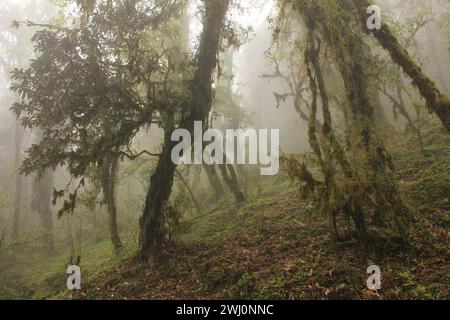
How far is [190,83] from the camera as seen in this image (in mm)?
9859

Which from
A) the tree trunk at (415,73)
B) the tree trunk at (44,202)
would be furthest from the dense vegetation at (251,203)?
the tree trunk at (44,202)

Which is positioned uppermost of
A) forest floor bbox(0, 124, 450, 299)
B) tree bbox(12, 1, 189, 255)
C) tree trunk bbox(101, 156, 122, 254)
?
tree bbox(12, 1, 189, 255)

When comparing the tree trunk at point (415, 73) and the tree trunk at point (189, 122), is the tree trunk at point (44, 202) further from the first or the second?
the tree trunk at point (415, 73)

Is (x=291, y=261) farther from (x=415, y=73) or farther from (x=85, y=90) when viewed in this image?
(x=85, y=90)

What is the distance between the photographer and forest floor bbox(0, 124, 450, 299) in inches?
242

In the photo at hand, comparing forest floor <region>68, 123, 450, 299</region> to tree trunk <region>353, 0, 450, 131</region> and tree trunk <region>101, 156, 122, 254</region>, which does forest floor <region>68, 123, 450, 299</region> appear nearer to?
tree trunk <region>353, 0, 450, 131</region>

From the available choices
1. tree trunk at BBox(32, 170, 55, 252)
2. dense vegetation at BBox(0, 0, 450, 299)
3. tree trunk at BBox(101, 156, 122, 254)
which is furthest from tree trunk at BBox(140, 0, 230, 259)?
tree trunk at BBox(32, 170, 55, 252)

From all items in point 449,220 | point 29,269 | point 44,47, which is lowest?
point 29,269

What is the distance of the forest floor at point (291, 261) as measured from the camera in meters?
6.14

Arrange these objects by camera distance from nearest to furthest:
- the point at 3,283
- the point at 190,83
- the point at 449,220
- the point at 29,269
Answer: the point at 449,220 < the point at 190,83 < the point at 3,283 < the point at 29,269
